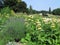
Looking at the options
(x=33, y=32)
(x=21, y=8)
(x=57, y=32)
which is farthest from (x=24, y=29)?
(x=21, y=8)

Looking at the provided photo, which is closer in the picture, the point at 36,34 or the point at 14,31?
the point at 36,34

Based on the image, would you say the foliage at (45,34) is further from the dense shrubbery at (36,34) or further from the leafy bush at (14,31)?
the leafy bush at (14,31)

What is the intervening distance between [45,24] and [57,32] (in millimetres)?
520

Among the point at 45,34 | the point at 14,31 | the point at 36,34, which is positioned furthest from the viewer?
the point at 14,31

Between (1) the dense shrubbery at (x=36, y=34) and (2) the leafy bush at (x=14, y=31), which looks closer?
(1) the dense shrubbery at (x=36, y=34)

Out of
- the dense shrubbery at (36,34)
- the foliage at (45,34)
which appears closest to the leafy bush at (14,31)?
the dense shrubbery at (36,34)

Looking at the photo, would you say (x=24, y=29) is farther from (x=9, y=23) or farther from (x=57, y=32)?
(x=57, y=32)

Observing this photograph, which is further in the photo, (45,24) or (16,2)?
(16,2)

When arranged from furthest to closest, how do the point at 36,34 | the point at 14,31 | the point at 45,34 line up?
the point at 14,31
the point at 36,34
the point at 45,34

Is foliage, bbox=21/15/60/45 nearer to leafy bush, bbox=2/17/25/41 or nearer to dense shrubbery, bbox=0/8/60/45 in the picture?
dense shrubbery, bbox=0/8/60/45

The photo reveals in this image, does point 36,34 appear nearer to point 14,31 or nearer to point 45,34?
point 45,34

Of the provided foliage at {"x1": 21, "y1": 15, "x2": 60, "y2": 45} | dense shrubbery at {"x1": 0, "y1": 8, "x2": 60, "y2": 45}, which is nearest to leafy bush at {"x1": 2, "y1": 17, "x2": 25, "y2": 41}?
dense shrubbery at {"x1": 0, "y1": 8, "x2": 60, "y2": 45}

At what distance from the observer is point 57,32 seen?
7.98 m

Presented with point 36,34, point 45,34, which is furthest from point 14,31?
point 45,34
